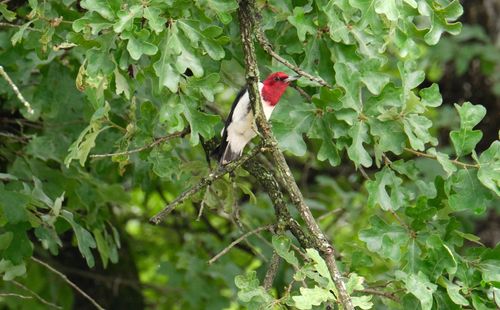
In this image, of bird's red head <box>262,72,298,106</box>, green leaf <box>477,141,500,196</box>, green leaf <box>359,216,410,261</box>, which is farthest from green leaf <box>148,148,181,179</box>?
green leaf <box>477,141,500,196</box>

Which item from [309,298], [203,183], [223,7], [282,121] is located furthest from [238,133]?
[309,298]

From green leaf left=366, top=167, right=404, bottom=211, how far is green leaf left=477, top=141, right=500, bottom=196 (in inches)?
12.6

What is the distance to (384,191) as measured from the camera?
3611mm

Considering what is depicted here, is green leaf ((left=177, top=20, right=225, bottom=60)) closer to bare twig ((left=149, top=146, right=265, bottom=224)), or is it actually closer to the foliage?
the foliage

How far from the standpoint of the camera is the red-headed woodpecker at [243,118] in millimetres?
3867

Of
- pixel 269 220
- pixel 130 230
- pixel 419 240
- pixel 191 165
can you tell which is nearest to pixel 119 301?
pixel 269 220

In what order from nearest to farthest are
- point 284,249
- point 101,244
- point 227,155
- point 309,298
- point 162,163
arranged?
point 309,298 → point 284,249 → point 162,163 → point 227,155 → point 101,244

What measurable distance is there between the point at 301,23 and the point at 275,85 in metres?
0.41

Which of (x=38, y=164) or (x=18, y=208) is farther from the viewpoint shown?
(x=38, y=164)

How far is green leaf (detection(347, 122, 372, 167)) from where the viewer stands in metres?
3.37

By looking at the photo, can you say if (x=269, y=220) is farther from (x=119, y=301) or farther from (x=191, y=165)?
(x=191, y=165)

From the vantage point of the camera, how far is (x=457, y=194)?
354 cm

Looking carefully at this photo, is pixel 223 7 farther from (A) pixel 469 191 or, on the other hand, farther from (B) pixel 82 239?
(B) pixel 82 239

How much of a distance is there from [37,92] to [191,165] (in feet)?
2.91
